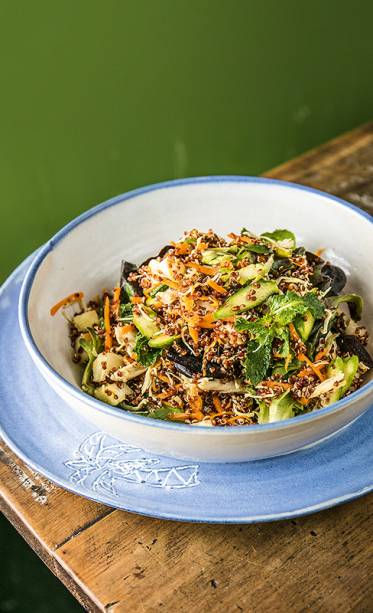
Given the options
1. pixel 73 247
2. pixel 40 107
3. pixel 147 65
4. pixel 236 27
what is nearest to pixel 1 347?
pixel 73 247

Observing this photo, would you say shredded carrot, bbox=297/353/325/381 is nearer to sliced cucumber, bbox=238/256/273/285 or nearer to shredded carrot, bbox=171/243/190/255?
sliced cucumber, bbox=238/256/273/285

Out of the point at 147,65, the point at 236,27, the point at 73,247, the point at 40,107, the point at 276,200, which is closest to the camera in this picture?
the point at 73,247

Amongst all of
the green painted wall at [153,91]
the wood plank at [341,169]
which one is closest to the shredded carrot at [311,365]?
the wood plank at [341,169]

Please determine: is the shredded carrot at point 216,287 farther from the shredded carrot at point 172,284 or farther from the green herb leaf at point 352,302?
the green herb leaf at point 352,302

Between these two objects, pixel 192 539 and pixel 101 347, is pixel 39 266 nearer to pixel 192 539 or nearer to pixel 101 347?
pixel 101 347

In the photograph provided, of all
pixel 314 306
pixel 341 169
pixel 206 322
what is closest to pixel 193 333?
pixel 206 322

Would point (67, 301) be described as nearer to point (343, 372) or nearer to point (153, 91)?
point (343, 372)

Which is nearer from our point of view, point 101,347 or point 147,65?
point 101,347
